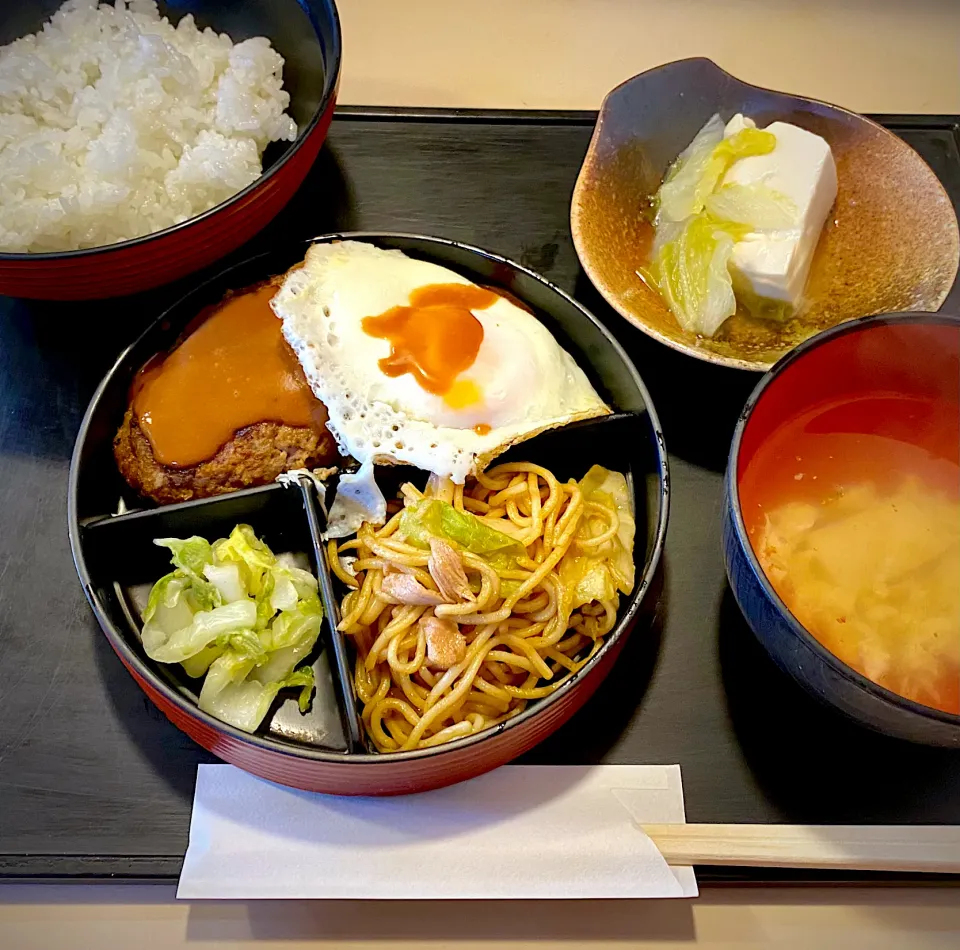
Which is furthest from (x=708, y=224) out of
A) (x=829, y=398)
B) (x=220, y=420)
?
(x=220, y=420)

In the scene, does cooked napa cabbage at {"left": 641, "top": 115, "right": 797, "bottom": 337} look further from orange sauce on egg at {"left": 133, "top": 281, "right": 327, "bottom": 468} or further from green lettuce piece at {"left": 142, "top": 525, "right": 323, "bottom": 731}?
green lettuce piece at {"left": 142, "top": 525, "right": 323, "bottom": 731}

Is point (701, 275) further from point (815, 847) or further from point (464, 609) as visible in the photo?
point (815, 847)

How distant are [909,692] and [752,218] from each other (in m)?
1.13

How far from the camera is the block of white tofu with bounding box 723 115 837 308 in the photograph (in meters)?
2.06

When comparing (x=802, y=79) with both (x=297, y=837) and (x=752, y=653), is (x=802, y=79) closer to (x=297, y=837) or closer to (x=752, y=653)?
(x=752, y=653)

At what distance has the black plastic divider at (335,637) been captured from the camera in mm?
1599

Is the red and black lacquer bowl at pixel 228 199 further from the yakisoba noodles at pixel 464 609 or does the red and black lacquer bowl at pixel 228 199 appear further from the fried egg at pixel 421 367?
the yakisoba noodles at pixel 464 609

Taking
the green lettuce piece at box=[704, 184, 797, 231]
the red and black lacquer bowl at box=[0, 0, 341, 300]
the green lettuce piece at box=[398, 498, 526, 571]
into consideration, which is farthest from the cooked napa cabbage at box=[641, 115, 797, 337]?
the red and black lacquer bowl at box=[0, 0, 341, 300]

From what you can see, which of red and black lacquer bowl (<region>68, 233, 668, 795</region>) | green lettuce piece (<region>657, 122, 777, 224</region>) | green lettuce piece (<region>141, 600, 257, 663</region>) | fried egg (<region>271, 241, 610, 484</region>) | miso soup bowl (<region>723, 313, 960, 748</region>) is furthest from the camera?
green lettuce piece (<region>657, 122, 777, 224</region>)

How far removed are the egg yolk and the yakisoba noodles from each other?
0.67ft

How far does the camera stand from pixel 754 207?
210cm

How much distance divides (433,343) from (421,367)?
0.20ft

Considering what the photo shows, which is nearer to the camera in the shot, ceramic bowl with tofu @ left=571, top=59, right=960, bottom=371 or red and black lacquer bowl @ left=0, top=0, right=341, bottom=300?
red and black lacquer bowl @ left=0, top=0, right=341, bottom=300

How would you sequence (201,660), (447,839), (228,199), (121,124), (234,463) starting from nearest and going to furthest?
(447,839)
(201,660)
(234,463)
(228,199)
(121,124)
